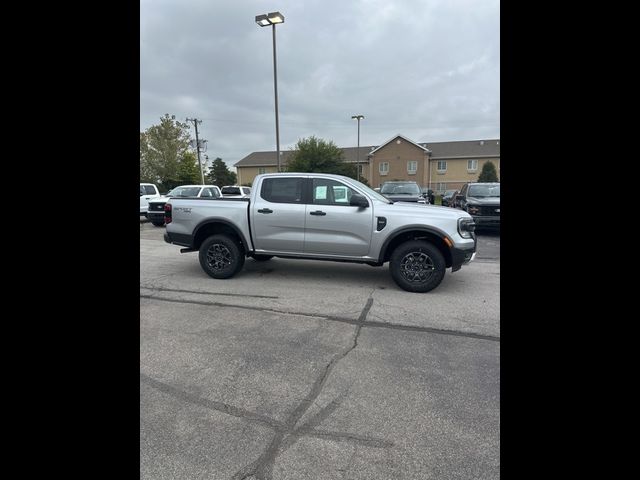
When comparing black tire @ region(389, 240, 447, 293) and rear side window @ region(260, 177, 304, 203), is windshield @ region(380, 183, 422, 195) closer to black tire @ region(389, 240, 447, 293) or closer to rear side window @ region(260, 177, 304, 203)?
rear side window @ region(260, 177, 304, 203)

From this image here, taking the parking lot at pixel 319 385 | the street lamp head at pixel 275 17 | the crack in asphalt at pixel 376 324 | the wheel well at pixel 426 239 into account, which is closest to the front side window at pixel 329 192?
the wheel well at pixel 426 239

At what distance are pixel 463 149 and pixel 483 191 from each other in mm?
43293

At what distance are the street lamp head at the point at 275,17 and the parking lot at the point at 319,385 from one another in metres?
11.9

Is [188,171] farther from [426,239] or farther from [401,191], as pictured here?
[426,239]

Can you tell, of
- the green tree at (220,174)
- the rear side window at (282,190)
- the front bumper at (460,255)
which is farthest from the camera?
the green tree at (220,174)

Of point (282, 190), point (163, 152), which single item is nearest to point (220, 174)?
point (163, 152)

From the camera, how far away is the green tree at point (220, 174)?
54.6 m

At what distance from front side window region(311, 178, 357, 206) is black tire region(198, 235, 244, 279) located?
1724mm

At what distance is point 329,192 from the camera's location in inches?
246

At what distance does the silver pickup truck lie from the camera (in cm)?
570

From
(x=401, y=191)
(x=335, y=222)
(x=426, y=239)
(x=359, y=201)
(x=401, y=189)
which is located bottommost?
(x=426, y=239)

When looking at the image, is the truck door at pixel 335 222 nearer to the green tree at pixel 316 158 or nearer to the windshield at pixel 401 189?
the windshield at pixel 401 189

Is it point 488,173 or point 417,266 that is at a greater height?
point 488,173
